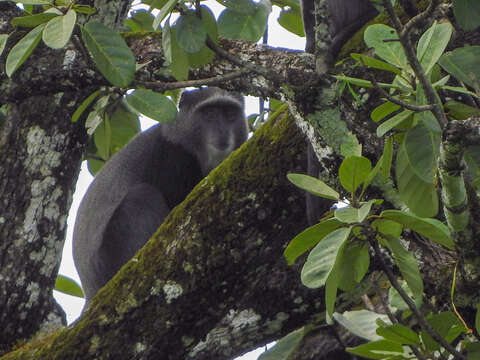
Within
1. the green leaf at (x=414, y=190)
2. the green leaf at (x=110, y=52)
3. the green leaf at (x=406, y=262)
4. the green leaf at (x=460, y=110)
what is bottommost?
the green leaf at (x=406, y=262)

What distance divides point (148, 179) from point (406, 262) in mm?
3926

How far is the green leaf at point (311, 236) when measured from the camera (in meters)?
1.94

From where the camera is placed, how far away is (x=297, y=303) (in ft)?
10.2

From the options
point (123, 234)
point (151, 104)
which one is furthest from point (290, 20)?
point (123, 234)

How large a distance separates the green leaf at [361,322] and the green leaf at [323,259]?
43 centimetres

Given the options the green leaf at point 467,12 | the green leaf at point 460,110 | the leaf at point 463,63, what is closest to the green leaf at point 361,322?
the green leaf at point 460,110

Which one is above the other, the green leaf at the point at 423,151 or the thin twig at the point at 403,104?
the thin twig at the point at 403,104

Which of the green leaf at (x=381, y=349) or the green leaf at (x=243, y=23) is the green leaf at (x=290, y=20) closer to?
the green leaf at (x=243, y=23)

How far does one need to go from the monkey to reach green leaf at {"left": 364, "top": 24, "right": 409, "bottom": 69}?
11.4ft

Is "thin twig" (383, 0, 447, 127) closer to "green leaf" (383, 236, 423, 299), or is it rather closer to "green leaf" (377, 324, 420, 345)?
"green leaf" (383, 236, 423, 299)

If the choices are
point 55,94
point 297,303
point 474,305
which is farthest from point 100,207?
point 474,305

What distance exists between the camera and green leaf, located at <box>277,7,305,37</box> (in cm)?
418

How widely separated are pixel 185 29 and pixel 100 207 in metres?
2.99

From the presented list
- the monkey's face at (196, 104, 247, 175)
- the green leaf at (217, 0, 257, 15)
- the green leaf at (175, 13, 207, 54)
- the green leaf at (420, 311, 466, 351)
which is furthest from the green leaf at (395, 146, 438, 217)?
the monkey's face at (196, 104, 247, 175)
